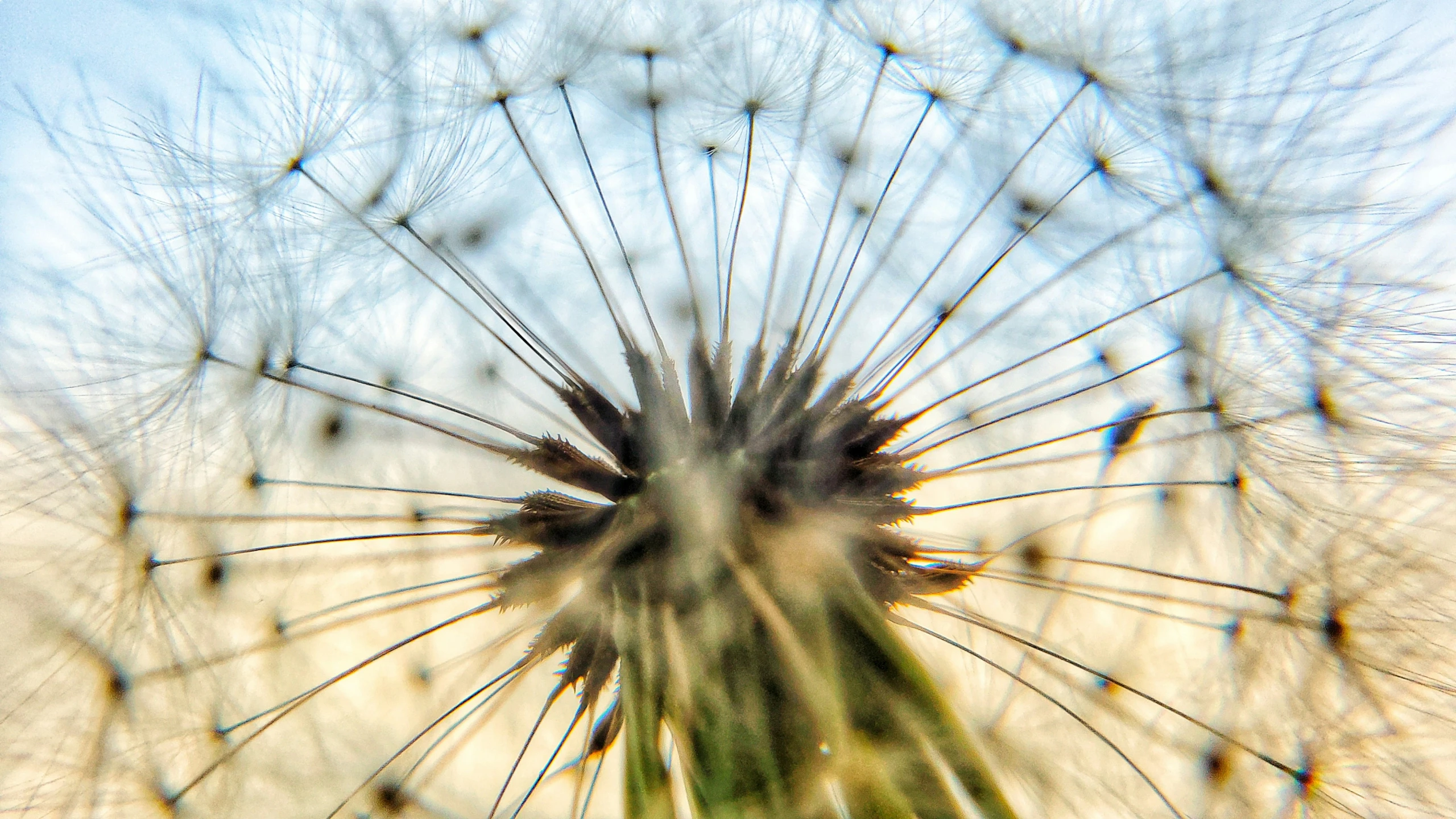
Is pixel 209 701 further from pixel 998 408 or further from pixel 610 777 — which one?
pixel 998 408

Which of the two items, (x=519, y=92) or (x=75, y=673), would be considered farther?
(x=519, y=92)

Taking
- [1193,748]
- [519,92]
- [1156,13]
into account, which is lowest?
[1193,748]

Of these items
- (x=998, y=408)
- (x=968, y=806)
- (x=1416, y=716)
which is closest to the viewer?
(x=968, y=806)

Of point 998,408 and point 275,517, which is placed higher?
point 998,408

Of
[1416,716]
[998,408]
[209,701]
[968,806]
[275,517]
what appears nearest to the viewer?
[968,806]

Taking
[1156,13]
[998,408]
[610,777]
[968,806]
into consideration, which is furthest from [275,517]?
Result: [1156,13]

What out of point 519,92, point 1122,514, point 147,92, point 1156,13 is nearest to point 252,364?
point 147,92

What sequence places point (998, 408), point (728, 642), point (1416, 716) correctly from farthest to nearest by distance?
1. point (998, 408)
2. point (1416, 716)
3. point (728, 642)

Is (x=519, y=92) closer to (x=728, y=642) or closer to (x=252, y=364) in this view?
(x=252, y=364)

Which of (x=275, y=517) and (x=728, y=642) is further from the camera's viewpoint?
(x=275, y=517)
